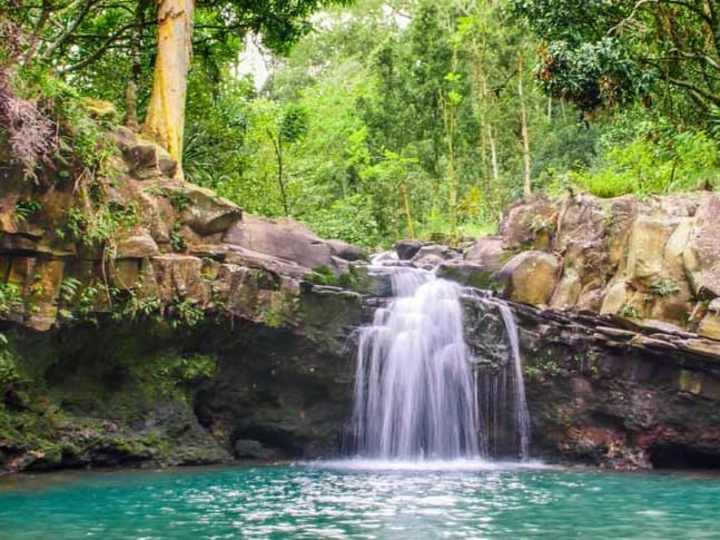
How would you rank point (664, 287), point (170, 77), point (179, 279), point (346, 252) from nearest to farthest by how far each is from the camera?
point (179, 279) < point (664, 287) < point (170, 77) < point (346, 252)

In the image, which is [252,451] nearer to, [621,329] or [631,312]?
[621,329]

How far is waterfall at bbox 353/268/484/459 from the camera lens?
1678 centimetres

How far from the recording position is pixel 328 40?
50.6 metres

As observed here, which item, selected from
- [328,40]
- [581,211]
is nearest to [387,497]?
[581,211]

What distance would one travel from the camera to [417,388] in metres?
17.0

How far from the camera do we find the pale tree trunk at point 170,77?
17.2 metres

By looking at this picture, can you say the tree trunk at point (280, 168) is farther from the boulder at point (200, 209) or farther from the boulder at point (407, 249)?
the boulder at point (200, 209)

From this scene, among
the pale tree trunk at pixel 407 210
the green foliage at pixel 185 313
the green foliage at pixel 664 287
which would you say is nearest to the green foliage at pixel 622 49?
the green foliage at pixel 664 287

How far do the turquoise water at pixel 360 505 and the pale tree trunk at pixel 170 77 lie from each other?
6.63 meters

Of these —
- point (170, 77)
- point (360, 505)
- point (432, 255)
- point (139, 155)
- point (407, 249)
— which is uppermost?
point (170, 77)

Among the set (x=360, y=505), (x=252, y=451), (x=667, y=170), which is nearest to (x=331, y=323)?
(x=252, y=451)

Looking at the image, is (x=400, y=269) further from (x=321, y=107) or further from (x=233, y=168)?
(x=321, y=107)

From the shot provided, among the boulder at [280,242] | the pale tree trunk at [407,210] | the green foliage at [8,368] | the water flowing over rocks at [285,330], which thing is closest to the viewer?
the green foliage at [8,368]

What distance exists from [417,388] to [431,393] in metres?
0.29
